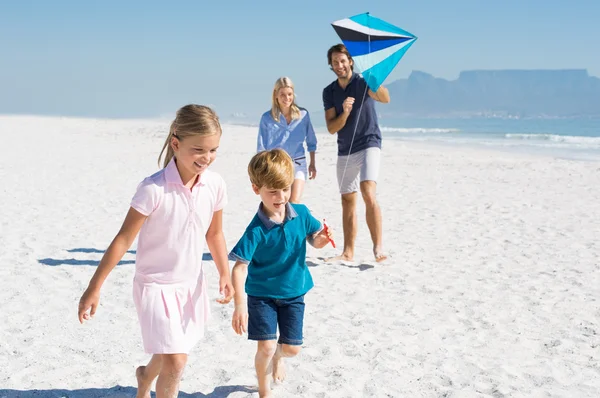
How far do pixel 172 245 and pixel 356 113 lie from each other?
148 inches

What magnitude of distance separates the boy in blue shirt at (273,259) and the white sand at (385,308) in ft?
1.74

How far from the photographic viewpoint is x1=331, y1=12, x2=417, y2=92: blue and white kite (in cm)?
597

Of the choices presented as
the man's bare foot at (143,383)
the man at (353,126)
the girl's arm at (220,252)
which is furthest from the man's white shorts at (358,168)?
the man's bare foot at (143,383)

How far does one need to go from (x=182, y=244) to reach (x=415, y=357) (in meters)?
2.00

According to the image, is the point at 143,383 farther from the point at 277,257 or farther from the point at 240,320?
the point at 277,257

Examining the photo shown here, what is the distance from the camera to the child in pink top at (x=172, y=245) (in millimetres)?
2680

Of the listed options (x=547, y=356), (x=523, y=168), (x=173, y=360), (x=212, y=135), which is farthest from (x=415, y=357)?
(x=523, y=168)

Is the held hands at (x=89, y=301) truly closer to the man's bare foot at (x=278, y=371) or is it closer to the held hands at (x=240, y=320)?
the held hands at (x=240, y=320)

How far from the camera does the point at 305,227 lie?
10.7ft

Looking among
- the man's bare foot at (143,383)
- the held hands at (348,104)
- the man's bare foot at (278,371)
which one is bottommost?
the man's bare foot at (278,371)

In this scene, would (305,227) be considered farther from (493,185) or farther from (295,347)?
(493,185)

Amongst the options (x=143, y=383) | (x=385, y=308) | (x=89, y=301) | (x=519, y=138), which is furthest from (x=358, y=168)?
(x=519, y=138)

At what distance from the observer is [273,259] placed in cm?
317

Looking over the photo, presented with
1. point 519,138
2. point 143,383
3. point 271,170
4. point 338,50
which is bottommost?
point 519,138
